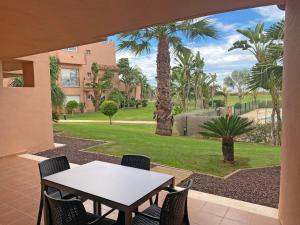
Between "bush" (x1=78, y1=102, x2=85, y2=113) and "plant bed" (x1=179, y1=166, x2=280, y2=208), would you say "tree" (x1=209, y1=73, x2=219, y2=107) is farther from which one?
→ "plant bed" (x1=179, y1=166, x2=280, y2=208)

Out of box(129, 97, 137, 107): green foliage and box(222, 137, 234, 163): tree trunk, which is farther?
box(129, 97, 137, 107): green foliage

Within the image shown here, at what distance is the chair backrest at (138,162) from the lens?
329 centimetres

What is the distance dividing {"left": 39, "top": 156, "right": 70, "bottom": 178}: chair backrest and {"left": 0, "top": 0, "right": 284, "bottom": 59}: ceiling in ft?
6.13

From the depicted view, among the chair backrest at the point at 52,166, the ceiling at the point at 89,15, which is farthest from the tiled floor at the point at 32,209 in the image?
the ceiling at the point at 89,15

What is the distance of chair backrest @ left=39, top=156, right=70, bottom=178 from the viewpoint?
310 centimetres

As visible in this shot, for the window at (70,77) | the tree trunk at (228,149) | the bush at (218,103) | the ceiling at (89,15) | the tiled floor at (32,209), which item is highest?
the window at (70,77)

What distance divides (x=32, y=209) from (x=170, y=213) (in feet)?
8.17

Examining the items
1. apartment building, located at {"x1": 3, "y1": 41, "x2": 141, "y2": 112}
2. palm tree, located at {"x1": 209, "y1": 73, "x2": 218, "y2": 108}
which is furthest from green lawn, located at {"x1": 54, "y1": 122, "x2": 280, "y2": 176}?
apartment building, located at {"x1": 3, "y1": 41, "x2": 141, "y2": 112}

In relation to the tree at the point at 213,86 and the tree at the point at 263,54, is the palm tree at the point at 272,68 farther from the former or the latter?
the tree at the point at 213,86

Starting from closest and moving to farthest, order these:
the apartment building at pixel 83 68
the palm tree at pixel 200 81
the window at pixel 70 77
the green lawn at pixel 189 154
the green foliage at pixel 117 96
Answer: the green lawn at pixel 189 154 < the palm tree at pixel 200 81 < the apartment building at pixel 83 68 < the window at pixel 70 77 < the green foliage at pixel 117 96

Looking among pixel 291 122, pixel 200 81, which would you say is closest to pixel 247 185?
pixel 291 122

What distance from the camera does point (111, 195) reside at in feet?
7.56

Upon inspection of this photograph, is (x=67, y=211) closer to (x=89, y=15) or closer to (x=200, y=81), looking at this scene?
(x=89, y=15)

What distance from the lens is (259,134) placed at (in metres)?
9.63
